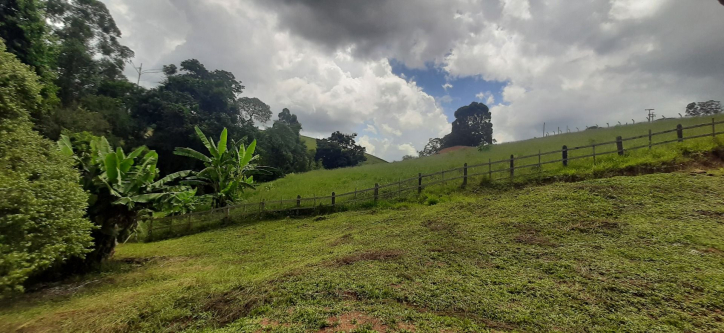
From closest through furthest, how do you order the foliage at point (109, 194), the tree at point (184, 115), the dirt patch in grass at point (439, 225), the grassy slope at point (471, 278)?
the grassy slope at point (471, 278), the foliage at point (109, 194), the dirt patch in grass at point (439, 225), the tree at point (184, 115)

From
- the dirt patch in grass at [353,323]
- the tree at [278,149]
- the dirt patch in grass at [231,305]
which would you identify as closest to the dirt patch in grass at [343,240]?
the dirt patch in grass at [231,305]

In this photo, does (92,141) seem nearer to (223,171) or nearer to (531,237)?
(223,171)

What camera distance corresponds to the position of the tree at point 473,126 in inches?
1838

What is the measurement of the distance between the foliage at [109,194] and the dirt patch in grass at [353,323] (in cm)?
583

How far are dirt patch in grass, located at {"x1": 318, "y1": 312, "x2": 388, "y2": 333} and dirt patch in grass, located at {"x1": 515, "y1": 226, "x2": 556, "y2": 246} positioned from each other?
3515 mm

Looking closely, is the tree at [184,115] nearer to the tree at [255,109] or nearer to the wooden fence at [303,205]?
the tree at [255,109]

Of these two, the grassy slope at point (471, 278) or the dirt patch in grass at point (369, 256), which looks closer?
the grassy slope at point (471, 278)

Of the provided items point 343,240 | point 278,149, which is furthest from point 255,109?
point 343,240

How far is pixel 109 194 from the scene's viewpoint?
6410mm

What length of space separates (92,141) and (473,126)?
47.9m

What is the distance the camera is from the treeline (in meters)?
4.23

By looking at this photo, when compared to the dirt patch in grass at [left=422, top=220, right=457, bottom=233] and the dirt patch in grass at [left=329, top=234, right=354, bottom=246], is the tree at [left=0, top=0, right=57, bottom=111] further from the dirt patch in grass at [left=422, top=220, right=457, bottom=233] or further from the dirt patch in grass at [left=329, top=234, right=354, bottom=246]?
the dirt patch in grass at [left=422, top=220, right=457, bottom=233]

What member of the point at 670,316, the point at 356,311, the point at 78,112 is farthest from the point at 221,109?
the point at 670,316

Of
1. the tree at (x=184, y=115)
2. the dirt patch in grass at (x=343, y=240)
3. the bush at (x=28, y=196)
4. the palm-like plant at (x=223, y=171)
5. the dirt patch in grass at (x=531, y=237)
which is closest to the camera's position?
the bush at (x=28, y=196)
